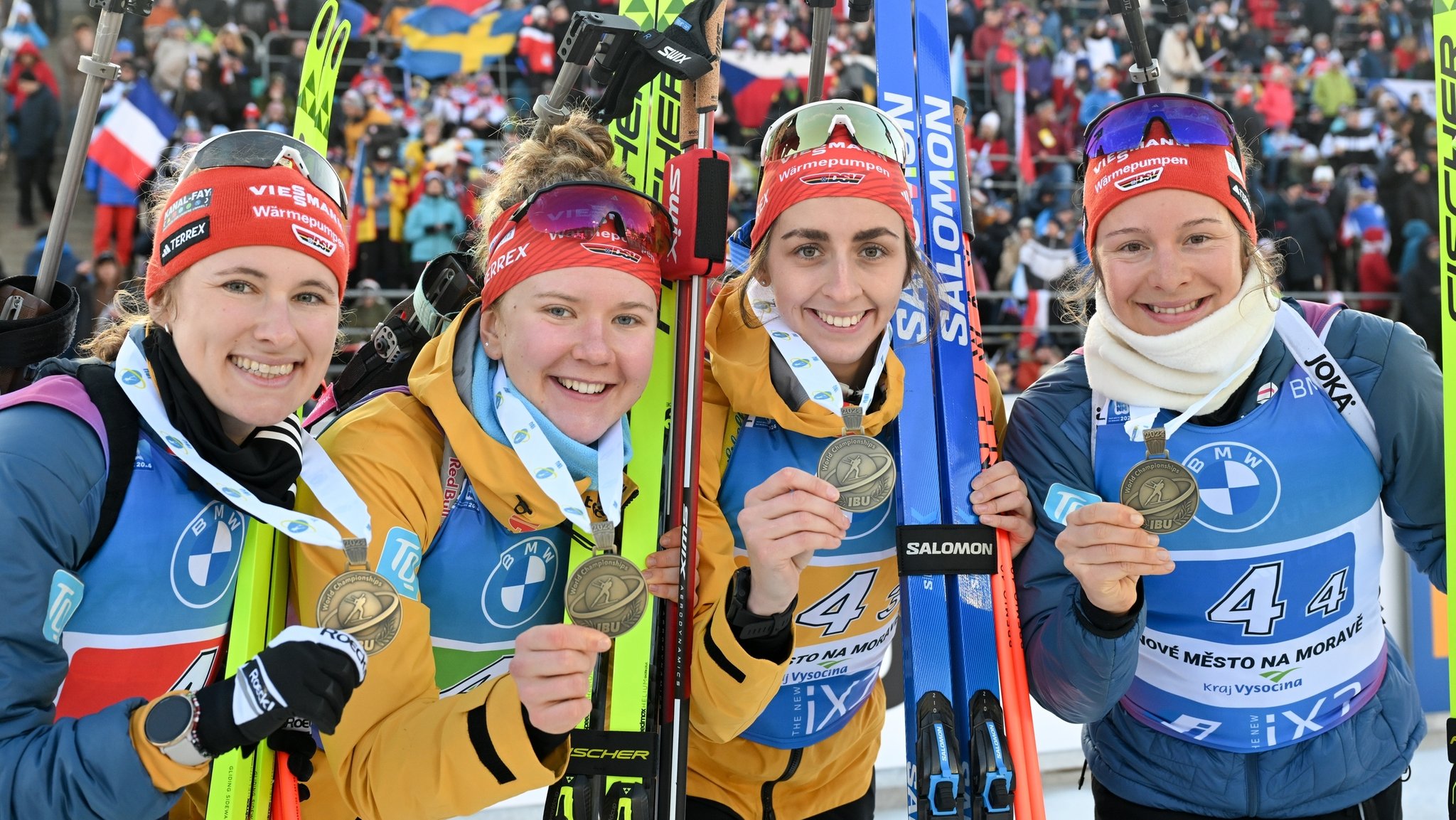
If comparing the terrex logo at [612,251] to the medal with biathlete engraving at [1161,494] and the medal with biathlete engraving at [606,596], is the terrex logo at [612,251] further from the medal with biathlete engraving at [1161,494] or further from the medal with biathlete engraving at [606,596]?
the medal with biathlete engraving at [1161,494]

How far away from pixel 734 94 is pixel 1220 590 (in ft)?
33.5

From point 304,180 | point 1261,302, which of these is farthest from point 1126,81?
point 304,180

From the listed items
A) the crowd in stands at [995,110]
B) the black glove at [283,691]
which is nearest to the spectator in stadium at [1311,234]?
the crowd in stands at [995,110]

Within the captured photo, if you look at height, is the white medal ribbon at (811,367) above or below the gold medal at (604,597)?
above

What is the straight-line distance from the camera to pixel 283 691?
165 cm

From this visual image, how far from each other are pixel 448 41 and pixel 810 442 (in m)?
10.0

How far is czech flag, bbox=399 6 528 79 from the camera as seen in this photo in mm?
11344

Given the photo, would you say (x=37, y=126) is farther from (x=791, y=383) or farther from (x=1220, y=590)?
(x=1220, y=590)

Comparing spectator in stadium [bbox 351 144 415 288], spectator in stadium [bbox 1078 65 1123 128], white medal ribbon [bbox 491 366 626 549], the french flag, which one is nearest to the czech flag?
spectator in stadium [bbox 351 144 415 288]

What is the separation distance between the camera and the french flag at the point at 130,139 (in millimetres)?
8734

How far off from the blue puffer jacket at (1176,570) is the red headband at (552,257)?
89 cm

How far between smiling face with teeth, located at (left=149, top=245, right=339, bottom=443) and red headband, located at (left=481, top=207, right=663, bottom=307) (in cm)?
35

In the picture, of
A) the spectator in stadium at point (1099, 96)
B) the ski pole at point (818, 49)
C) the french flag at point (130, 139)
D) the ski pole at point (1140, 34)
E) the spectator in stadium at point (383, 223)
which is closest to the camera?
the ski pole at point (1140, 34)

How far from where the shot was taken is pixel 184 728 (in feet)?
5.47
